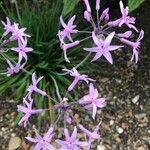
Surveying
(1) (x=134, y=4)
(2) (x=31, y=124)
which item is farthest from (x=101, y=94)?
(1) (x=134, y=4)

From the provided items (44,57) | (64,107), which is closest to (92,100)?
(64,107)

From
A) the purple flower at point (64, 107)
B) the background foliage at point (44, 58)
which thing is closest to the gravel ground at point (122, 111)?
the background foliage at point (44, 58)

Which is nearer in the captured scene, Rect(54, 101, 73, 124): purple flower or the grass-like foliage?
Rect(54, 101, 73, 124): purple flower

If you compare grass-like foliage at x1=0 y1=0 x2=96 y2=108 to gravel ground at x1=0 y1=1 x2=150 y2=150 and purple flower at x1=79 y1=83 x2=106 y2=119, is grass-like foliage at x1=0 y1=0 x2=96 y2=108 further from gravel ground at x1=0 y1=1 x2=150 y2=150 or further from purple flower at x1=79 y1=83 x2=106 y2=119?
purple flower at x1=79 y1=83 x2=106 y2=119

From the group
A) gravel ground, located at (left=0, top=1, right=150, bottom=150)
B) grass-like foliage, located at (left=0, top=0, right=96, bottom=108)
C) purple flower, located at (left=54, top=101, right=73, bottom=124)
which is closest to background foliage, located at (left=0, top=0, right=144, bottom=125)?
grass-like foliage, located at (left=0, top=0, right=96, bottom=108)

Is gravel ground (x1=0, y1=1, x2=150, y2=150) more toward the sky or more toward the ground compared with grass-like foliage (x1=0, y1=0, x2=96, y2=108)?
more toward the ground

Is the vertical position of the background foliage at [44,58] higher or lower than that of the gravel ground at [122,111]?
higher

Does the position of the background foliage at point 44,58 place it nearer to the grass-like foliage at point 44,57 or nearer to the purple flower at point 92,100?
the grass-like foliage at point 44,57

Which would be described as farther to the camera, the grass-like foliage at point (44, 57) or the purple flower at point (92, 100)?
the grass-like foliage at point (44, 57)

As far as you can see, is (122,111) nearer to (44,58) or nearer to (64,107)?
(44,58)

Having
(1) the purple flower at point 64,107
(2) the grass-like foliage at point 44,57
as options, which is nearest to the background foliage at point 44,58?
(2) the grass-like foliage at point 44,57
